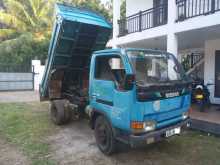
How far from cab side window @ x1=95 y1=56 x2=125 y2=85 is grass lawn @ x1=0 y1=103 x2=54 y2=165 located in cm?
206

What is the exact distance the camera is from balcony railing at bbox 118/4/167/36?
9.91 metres

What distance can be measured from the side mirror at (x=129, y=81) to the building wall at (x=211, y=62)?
6675mm

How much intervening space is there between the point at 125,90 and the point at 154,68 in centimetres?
115

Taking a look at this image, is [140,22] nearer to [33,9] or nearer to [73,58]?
[73,58]

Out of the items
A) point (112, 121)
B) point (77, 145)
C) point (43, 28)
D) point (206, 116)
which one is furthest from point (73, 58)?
point (43, 28)

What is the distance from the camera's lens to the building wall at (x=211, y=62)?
31.0ft

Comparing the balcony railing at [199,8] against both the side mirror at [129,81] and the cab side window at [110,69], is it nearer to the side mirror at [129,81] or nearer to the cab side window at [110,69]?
the cab side window at [110,69]

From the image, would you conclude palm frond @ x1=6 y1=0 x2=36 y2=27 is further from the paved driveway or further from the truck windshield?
the truck windshield

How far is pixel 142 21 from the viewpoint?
33.9 feet

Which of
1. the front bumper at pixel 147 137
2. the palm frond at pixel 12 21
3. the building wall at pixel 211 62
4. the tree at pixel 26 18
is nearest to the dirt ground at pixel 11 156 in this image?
the front bumper at pixel 147 137

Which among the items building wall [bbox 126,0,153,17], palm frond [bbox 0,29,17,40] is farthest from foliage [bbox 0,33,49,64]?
building wall [bbox 126,0,153,17]

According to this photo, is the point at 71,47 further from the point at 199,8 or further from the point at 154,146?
the point at 199,8

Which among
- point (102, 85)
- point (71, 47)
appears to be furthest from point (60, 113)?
point (102, 85)

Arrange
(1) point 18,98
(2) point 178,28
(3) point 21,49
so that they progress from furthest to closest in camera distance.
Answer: (3) point 21,49
(1) point 18,98
(2) point 178,28
